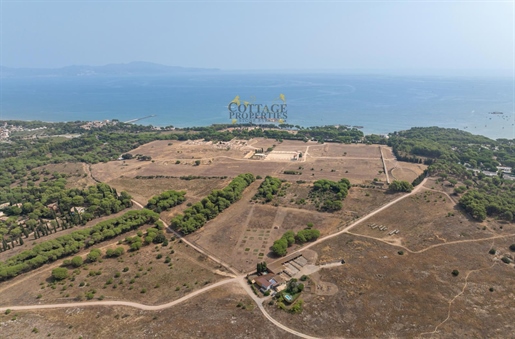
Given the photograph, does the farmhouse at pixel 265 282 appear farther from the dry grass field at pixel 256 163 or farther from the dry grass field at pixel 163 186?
the dry grass field at pixel 256 163

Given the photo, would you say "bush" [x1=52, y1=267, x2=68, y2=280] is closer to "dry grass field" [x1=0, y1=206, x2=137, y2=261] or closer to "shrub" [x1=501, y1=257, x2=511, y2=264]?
"dry grass field" [x1=0, y1=206, x2=137, y2=261]

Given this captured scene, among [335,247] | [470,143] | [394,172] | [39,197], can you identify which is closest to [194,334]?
[335,247]

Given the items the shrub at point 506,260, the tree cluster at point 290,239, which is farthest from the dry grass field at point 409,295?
the tree cluster at point 290,239

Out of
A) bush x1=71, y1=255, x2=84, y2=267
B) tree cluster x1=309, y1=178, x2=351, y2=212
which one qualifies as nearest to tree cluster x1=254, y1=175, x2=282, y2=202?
tree cluster x1=309, y1=178, x2=351, y2=212

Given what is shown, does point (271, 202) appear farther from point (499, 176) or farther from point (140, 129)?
point (140, 129)

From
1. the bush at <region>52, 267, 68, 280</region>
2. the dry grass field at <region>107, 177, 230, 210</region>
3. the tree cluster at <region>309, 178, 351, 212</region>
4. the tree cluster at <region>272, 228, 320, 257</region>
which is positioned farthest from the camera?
the dry grass field at <region>107, 177, 230, 210</region>
